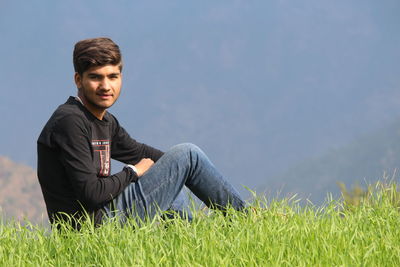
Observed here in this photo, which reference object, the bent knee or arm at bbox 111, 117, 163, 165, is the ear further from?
the bent knee

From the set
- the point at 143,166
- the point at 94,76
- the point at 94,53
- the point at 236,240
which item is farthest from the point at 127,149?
the point at 236,240

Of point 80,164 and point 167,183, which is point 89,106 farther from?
point 167,183

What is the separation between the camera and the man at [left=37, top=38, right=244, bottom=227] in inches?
167

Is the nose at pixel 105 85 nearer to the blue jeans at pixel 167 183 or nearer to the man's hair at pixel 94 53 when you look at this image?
the man's hair at pixel 94 53

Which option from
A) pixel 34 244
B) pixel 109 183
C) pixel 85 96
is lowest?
pixel 34 244

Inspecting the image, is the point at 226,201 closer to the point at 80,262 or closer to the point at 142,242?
the point at 142,242

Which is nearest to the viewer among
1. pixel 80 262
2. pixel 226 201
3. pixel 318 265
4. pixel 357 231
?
pixel 318 265

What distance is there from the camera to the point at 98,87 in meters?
4.32

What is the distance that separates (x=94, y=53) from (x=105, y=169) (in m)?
0.72

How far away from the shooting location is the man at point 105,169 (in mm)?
4230

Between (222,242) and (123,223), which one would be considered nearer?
(222,242)

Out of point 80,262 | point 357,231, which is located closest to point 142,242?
point 80,262

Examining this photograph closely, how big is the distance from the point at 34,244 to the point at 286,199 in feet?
5.20

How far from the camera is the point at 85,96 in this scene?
171 inches
